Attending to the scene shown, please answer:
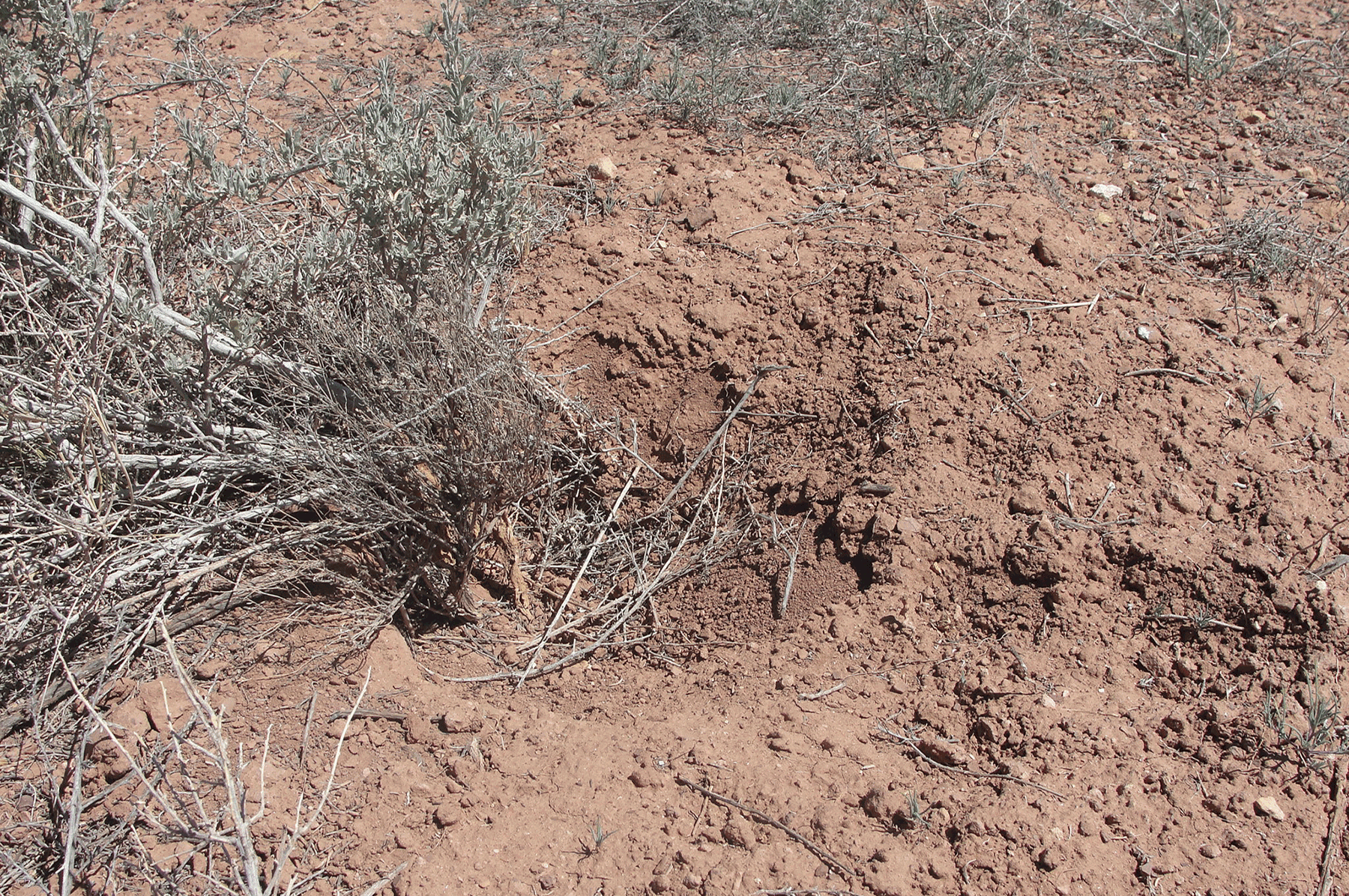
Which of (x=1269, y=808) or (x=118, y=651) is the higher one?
(x=1269, y=808)

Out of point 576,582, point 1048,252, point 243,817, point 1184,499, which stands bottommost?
point 576,582

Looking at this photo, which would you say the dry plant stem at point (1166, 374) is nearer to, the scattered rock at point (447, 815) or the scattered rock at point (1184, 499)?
the scattered rock at point (1184, 499)

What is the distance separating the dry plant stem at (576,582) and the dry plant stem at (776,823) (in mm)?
715

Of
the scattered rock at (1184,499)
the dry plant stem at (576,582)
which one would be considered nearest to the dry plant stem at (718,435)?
the dry plant stem at (576,582)

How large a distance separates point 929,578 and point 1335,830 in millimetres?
1063

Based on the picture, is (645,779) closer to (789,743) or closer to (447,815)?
(789,743)

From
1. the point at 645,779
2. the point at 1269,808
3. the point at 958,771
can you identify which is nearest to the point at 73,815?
the point at 645,779

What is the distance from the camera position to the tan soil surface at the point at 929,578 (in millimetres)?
2146

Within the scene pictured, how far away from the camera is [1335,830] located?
81.1 inches

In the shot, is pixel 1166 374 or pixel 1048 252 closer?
pixel 1166 374

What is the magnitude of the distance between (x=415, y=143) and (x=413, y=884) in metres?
1.95

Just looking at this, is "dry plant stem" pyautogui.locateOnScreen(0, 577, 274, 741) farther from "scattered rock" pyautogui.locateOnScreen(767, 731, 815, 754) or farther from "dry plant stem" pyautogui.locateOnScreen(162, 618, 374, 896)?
"scattered rock" pyautogui.locateOnScreen(767, 731, 815, 754)

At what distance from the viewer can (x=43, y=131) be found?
315 centimetres

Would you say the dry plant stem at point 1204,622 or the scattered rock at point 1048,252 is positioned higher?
the scattered rock at point 1048,252
